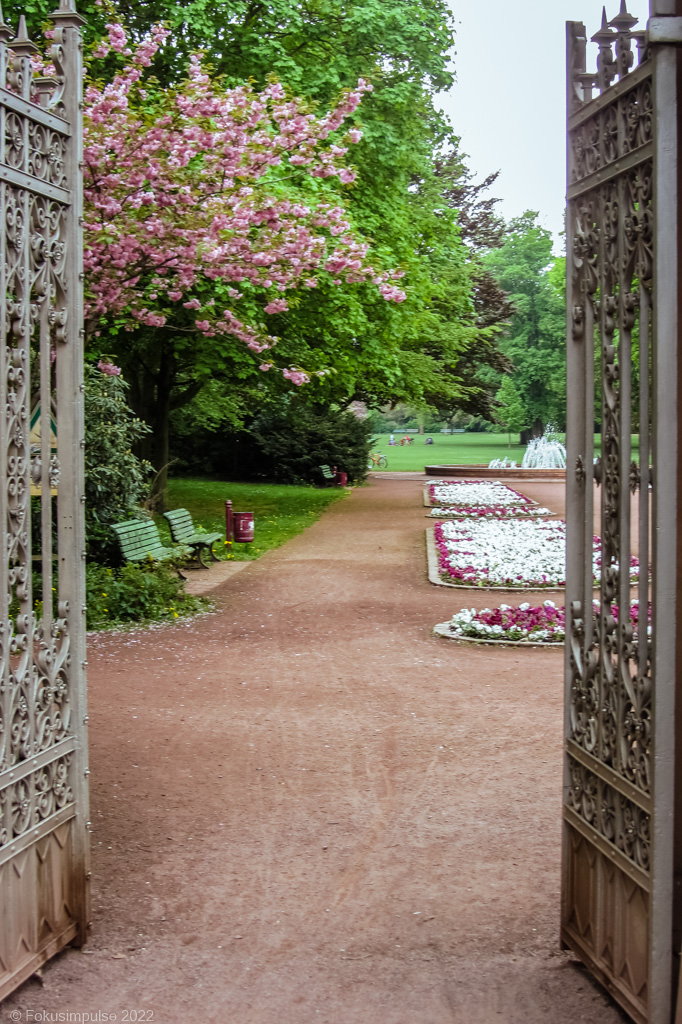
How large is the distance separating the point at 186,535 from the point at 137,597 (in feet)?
12.8

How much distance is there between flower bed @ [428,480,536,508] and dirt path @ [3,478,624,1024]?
15.5 metres

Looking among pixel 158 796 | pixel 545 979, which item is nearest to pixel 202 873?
pixel 158 796

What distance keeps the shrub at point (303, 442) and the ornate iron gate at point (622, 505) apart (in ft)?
92.4

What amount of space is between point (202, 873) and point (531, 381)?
→ 5661 cm

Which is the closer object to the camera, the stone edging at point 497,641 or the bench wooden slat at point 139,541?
the stone edging at point 497,641

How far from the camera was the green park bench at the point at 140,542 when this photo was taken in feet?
38.4

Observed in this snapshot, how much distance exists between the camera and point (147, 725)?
6992 millimetres

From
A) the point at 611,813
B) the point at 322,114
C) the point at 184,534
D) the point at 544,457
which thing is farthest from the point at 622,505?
the point at 544,457

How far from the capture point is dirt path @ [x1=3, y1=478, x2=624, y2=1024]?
3592 millimetres

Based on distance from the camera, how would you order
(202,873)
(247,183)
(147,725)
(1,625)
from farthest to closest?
(247,183) < (147,725) < (202,873) < (1,625)

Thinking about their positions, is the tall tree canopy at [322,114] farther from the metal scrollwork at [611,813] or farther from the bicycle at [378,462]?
the bicycle at [378,462]

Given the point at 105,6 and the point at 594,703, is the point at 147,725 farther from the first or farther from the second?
the point at 105,6

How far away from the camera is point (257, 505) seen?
2580cm

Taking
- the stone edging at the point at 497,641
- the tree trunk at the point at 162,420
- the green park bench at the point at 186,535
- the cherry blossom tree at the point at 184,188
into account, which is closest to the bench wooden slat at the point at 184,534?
the green park bench at the point at 186,535
